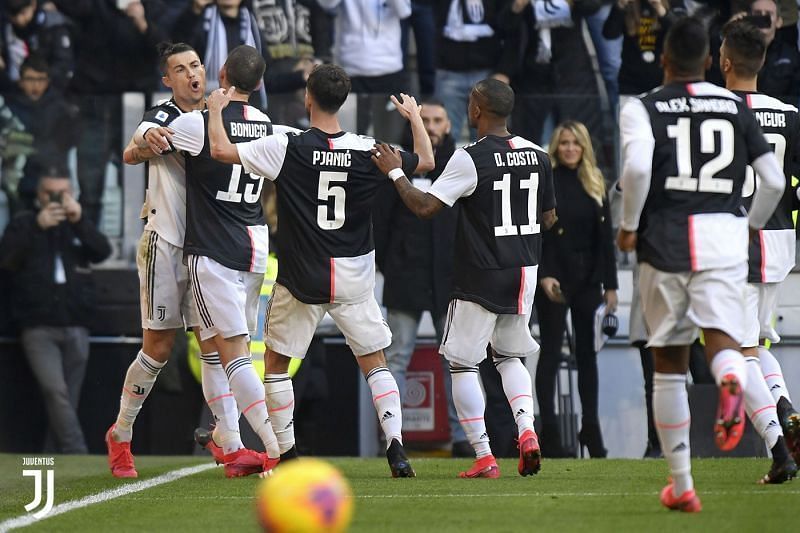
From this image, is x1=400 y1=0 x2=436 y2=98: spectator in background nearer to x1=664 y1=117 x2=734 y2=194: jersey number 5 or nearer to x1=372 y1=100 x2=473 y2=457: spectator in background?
x1=372 y1=100 x2=473 y2=457: spectator in background

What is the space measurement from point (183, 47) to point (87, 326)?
448cm

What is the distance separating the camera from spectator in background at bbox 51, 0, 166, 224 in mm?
12836

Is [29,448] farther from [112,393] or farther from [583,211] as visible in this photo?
[583,211]

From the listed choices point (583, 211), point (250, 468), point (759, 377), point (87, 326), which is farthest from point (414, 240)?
point (759, 377)

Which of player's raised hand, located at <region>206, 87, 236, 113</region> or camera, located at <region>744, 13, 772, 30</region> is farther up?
camera, located at <region>744, 13, 772, 30</region>

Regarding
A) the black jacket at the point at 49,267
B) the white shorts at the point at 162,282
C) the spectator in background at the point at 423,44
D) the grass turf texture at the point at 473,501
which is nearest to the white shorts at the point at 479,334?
the grass turf texture at the point at 473,501

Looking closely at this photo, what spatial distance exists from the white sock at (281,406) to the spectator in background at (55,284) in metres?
4.71

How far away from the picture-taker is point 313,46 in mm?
12664

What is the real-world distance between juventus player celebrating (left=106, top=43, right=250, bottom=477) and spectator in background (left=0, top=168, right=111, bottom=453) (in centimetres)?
389

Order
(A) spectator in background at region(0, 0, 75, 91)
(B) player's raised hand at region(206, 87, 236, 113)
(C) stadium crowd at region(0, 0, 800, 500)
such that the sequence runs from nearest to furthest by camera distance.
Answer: (B) player's raised hand at region(206, 87, 236, 113)
(C) stadium crowd at region(0, 0, 800, 500)
(A) spectator in background at region(0, 0, 75, 91)

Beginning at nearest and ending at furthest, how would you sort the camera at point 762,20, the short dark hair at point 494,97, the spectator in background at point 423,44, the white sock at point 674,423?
the white sock at point 674,423, the short dark hair at point 494,97, the camera at point 762,20, the spectator in background at point 423,44

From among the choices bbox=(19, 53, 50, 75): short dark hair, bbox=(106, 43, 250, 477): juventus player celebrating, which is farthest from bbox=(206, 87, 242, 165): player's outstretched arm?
bbox=(19, 53, 50, 75): short dark hair

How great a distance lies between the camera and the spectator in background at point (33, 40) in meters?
12.9

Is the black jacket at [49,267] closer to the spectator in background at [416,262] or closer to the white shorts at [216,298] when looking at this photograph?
the spectator in background at [416,262]
